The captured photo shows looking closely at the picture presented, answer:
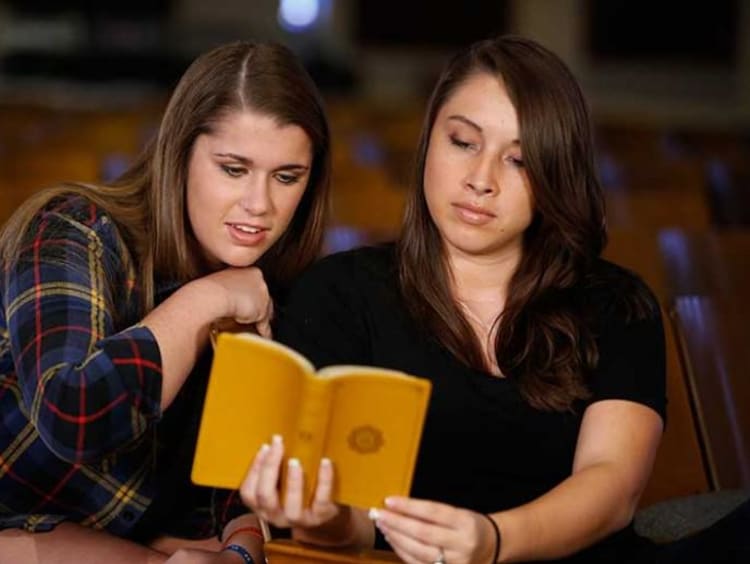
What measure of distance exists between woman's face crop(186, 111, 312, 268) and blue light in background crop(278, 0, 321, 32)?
1477 centimetres

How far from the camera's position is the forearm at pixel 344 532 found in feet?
6.43

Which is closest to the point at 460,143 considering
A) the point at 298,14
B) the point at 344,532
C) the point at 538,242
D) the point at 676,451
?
the point at 538,242

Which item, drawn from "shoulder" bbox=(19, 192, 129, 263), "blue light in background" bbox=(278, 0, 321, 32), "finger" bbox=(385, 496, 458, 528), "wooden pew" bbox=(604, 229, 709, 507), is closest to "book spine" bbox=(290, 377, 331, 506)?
"finger" bbox=(385, 496, 458, 528)

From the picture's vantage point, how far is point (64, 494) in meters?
2.35

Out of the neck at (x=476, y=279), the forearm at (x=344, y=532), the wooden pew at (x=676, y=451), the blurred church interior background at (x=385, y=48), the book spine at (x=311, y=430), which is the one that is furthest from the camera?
the blurred church interior background at (x=385, y=48)

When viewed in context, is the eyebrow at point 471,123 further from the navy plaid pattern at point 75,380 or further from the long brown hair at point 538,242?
the navy plaid pattern at point 75,380

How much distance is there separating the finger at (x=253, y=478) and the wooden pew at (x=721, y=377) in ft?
4.23

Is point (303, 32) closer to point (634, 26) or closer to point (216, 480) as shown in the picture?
point (634, 26)

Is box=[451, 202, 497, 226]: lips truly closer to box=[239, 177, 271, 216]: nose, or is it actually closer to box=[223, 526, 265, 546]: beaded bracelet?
box=[239, 177, 271, 216]: nose

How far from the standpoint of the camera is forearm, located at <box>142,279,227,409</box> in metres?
2.12

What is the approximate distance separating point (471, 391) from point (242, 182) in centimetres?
50

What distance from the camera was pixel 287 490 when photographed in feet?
5.96

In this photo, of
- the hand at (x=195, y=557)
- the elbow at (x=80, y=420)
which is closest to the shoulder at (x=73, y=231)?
the elbow at (x=80, y=420)

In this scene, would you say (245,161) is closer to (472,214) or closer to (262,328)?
(262,328)
